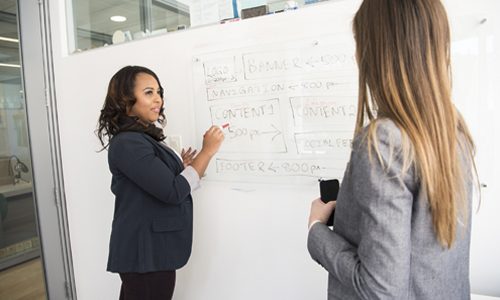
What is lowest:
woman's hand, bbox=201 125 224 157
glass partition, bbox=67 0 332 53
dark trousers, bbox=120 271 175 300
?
dark trousers, bbox=120 271 175 300

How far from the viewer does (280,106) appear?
4.79 ft

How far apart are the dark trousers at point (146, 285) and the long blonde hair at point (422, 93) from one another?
3.53 ft

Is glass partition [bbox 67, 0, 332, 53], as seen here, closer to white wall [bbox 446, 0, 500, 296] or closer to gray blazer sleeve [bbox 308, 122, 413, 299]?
white wall [bbox 446, 0, 500, 296]

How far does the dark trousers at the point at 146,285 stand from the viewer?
4.44 ft

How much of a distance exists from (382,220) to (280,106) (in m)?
0.90

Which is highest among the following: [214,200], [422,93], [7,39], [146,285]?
[7,39]

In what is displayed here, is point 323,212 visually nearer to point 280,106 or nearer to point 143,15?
point 280,106

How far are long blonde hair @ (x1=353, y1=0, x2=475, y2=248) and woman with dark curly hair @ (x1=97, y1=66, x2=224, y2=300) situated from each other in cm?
87

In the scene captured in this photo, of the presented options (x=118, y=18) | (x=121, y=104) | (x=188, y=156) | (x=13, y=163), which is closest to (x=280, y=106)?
(x=188, y=156)

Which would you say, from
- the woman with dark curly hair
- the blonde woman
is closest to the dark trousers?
the woman with dark curly hair

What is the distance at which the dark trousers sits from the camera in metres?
1.35

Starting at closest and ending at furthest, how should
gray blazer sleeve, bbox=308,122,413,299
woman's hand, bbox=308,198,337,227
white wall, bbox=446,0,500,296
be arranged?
gray blazer sleeve, bbox=308,122,413,299
woman's hand, bbox=308,198,337,227
white wall, bbox=446,0,500,296

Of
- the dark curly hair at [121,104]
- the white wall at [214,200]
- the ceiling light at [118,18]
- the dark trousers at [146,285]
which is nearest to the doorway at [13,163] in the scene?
the white wall at [214,200]

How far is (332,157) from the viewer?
1.38 m
